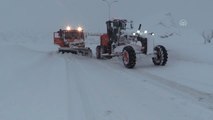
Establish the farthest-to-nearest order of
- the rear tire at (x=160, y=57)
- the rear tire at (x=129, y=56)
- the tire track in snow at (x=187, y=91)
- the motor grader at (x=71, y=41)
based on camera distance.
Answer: the motor grader at (x=71, y=41)
the rear tire at (x=160, y=57)
the rear tire at (x=129, y=56)
the tire track in snow at (x=187, y=91)

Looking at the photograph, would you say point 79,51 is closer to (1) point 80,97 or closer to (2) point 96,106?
(1) point 80,97

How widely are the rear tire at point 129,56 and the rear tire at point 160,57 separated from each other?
1385 mm

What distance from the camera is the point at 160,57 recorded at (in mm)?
16094

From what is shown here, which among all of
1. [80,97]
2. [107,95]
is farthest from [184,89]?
[80,97]

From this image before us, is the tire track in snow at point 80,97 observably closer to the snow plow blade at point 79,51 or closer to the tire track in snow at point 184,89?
the tire track in snow at point 184,89

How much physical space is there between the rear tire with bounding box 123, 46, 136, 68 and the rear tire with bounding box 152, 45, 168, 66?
1385 mm

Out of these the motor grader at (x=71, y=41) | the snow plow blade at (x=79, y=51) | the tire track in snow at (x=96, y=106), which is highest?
the motor grader at (x=71, y=41)

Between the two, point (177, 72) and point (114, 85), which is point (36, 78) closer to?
point (114, 85)

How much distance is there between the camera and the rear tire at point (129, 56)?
15.2 m

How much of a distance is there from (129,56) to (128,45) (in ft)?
4.03

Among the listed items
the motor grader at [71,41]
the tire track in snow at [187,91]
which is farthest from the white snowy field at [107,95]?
the motor grader at [71,41]

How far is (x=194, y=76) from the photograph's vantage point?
1245 centimetres

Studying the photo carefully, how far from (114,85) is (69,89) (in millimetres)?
1602

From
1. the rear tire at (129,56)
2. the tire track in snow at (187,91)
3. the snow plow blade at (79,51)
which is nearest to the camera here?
the tire track in snow at (187,91)
